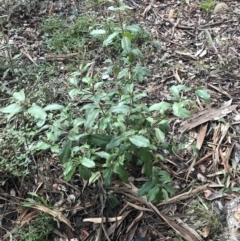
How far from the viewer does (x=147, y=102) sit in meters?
2.89

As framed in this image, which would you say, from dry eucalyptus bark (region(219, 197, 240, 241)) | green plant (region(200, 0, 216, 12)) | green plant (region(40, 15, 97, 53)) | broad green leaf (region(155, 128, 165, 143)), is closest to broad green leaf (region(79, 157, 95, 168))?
broad green leaf (region(155, 128, 165, 143))

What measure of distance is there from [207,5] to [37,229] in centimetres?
265

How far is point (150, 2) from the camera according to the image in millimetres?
3982

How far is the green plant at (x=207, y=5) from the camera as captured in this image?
3.79m

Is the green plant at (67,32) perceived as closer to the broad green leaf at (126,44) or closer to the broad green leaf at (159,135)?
the broad green leaf at (126,44)

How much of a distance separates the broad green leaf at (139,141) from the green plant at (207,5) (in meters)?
2.31

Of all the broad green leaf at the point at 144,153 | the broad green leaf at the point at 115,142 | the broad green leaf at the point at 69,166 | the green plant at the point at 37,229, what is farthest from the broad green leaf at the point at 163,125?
the green plant at the point at 37,229

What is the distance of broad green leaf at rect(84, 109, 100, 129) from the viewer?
1923 millimetres

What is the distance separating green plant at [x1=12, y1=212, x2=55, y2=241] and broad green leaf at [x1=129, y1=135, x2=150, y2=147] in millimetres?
740

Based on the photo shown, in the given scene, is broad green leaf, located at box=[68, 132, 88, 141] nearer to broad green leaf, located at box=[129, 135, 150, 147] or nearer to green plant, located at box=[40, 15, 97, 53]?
broad green leaf, located at box=[129, 135, 150, 147]

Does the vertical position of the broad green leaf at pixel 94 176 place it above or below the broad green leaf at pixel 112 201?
above

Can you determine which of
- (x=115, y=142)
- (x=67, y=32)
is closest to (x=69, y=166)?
(x=115, y=142)

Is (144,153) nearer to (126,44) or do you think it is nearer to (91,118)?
(91,118)

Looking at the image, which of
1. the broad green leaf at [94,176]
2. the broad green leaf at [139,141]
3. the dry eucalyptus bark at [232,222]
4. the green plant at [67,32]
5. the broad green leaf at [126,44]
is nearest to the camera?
the broad green leaf at [139,141]
